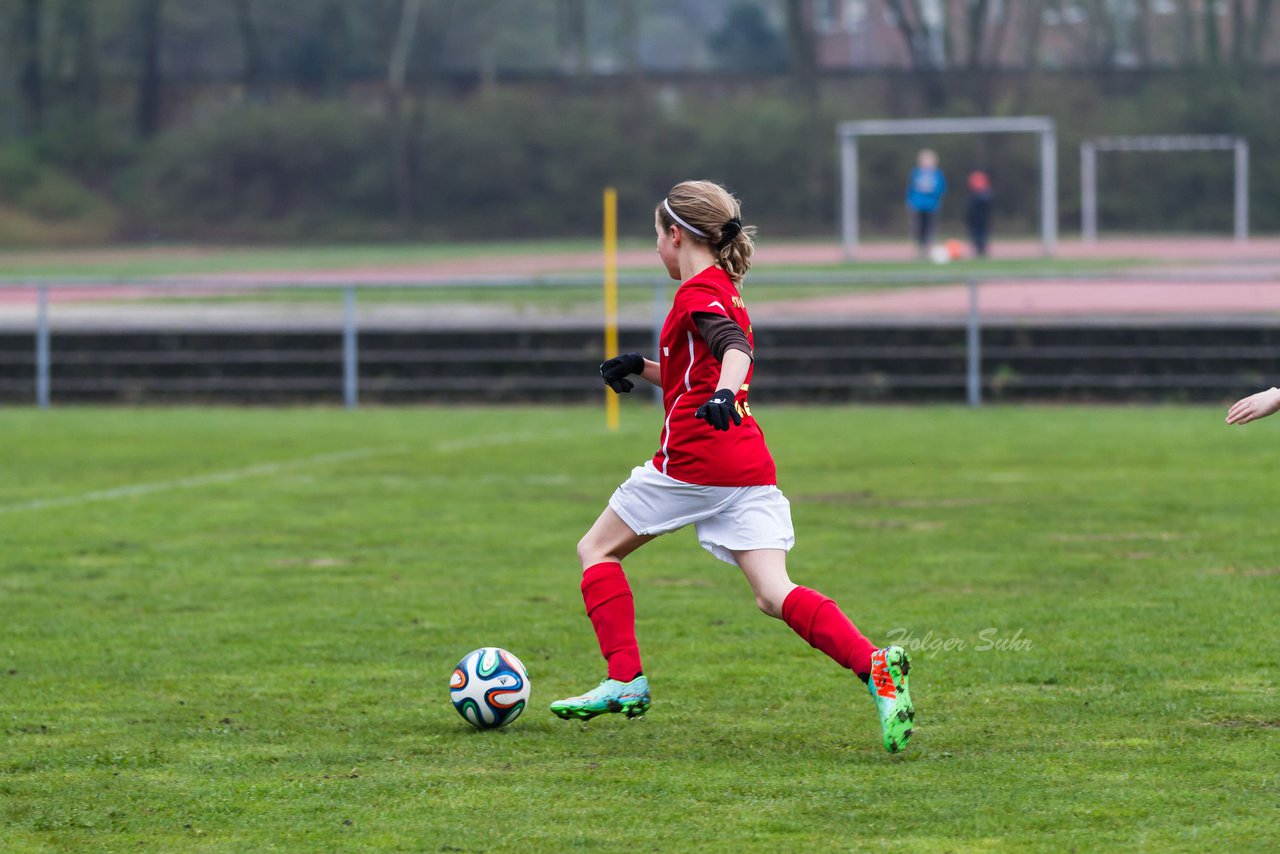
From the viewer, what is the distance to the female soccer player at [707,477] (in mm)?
5242

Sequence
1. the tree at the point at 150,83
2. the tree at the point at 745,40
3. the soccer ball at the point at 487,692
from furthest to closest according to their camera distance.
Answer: the tree at the point at 745,40 < the tree at the point at 150,83 < the soccer ball at the point at 487,692

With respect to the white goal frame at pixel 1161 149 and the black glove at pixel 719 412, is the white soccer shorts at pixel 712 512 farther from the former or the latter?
the white goal frame at pixel 1161 149

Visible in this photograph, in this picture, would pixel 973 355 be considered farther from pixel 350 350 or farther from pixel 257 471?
pixel 257 471

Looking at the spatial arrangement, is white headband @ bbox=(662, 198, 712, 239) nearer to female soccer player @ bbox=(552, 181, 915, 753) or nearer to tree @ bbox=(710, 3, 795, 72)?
female soccer player @ bbox=(552, 181, 915, 753)

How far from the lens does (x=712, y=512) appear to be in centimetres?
540

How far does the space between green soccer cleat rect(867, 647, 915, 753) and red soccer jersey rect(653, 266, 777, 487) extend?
67cm

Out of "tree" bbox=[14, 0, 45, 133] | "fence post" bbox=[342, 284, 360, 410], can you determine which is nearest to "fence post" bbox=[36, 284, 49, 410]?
"fence post" bbox=[342, 284, 360, 410]

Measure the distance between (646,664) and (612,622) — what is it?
1.08m

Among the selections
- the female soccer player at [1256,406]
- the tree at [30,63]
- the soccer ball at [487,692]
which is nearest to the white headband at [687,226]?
the soccer ball at [487,692]

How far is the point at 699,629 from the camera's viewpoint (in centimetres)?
734

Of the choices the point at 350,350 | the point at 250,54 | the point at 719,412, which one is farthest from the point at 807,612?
the point at 250,54

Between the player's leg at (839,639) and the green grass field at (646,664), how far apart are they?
144 millimetres

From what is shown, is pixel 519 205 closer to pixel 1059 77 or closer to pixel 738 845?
pixel 1059 77

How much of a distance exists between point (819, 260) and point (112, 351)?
62.7ft
